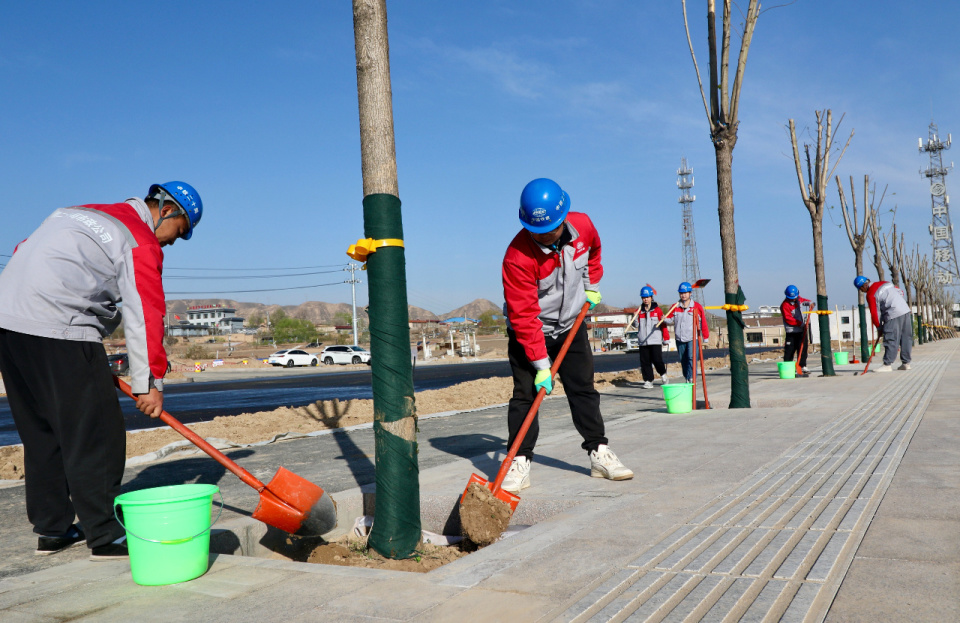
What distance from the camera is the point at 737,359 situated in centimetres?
859

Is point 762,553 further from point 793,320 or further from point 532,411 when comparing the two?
point 793,320

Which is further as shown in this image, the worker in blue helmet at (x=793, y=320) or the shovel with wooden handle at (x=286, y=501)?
the worker in blue helmet at (x=793, y=320)

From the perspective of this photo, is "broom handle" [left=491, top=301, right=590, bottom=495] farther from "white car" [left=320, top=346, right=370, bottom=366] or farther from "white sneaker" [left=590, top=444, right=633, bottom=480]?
"white car" [left=320, top=346, right=370, bottom=366]

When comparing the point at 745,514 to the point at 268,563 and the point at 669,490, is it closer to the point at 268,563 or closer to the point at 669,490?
the point at 669,490

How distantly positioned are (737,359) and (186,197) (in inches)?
274

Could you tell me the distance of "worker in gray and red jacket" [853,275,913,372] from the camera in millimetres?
13711

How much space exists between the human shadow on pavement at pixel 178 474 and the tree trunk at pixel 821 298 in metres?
11.2

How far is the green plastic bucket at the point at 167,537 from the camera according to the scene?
273 centimetres

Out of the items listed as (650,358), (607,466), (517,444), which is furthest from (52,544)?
(650,358)

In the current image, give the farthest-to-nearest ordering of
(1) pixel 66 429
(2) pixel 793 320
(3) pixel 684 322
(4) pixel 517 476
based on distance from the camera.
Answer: (2) pixel 793 320 < (3) pixel 684 322 < (4) pixel 517 476 < (1) pixel 66 429

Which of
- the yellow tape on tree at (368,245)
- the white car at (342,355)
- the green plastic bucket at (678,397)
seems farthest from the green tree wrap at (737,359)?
the white car at (342,355)

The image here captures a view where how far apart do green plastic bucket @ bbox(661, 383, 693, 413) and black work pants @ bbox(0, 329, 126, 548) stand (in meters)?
6.19

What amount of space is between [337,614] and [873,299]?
14648 mm

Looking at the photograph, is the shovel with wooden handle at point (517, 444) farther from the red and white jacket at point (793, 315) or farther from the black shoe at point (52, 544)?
the red and white jacket at point (793, 315)
